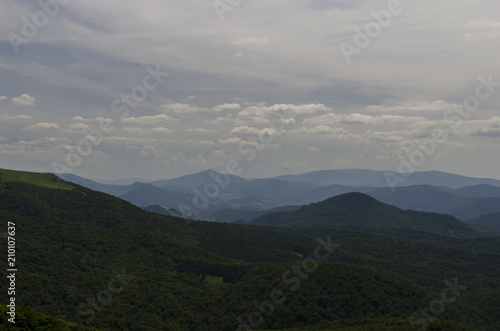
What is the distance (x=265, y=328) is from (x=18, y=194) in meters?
172

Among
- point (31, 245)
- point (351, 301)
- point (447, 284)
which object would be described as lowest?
point (447, 284)

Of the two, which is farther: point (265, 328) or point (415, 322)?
point (265, 328)

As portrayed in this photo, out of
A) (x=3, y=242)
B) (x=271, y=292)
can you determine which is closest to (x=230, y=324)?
(x=271, y=292)

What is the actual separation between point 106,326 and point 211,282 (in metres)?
59.2

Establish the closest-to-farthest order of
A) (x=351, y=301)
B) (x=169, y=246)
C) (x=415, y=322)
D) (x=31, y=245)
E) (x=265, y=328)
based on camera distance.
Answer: (x=415, y=322) → (x=265, y=328) → (x=351, y=301) → (x=31, y=245) → (x=169, y=246)

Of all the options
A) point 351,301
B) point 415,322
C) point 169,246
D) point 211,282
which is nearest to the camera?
point 415,322

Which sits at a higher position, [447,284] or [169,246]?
[169,246]

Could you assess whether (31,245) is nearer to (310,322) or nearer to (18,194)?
(18,194)

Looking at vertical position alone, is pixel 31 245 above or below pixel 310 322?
above

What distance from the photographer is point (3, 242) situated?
138625 millimetres

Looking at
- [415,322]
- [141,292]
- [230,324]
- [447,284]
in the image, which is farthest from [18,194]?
[447,284]

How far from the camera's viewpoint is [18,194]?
19700 centimetres

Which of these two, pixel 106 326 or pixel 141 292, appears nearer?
pixel 106 326

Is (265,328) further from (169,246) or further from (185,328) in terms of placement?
(169,246)
